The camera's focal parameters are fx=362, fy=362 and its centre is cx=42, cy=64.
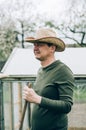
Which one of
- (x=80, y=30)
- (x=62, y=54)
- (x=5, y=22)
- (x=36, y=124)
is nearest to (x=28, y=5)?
(x=5, y=22)

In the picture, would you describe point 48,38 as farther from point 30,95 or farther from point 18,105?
point 18,105

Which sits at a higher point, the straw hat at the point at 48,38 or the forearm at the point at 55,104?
the straw hat at the point at 48,38

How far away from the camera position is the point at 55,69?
2432 millimetres

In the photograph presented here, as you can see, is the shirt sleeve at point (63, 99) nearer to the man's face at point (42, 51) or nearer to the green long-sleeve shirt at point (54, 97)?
the green long-sleeve shirt at point (54, 97)

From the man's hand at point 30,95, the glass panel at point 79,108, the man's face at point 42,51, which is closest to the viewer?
the man's hand at point 30,95

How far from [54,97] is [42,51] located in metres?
0.32

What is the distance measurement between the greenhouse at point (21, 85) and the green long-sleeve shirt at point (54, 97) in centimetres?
242

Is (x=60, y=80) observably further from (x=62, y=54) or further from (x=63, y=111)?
(x=62, y=54)

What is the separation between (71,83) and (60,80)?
7cm

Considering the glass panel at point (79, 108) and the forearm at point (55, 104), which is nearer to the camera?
the forearm at point (55, 104)

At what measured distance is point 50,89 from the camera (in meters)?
2.39

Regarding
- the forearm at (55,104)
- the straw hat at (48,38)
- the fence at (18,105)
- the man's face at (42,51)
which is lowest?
the fence at (18,105)

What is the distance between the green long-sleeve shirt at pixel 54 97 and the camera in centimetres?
230

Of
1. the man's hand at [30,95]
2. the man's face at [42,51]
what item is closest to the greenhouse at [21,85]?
the man's face at [42,51]
